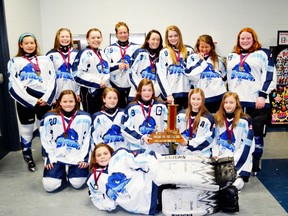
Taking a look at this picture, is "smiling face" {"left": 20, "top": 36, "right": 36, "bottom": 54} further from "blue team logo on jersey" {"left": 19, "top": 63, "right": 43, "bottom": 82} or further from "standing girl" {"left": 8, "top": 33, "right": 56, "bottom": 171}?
"blue team logo on jersey" {"left": 19, "top": 63, "right": 43, "bottom": 82}

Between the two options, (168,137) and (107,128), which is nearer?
(168,137)

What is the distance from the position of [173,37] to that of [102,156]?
144 centimetres

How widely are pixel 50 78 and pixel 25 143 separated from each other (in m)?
0.78

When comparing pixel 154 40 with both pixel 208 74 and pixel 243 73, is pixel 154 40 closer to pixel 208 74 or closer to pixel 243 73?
pixel 208 74

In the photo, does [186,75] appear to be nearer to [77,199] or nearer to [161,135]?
[161,135]

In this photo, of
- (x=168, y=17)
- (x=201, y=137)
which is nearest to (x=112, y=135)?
(x=201, y=137)

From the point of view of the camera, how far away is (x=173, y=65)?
3395mm

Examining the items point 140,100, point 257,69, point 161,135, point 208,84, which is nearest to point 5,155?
point 140,100

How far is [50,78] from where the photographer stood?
358cm

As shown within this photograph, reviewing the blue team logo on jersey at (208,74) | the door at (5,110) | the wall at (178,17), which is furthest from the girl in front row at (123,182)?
the wall at (178,17)

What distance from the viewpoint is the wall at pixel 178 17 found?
194 inches

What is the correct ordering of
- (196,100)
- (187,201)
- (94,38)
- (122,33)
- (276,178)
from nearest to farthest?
1. (187,201)
2. (196,100)
3. (276,178)
4. (94,38)
5. (122,33)

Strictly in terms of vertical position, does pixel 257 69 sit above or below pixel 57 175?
above

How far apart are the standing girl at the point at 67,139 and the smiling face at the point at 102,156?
1.45ft
